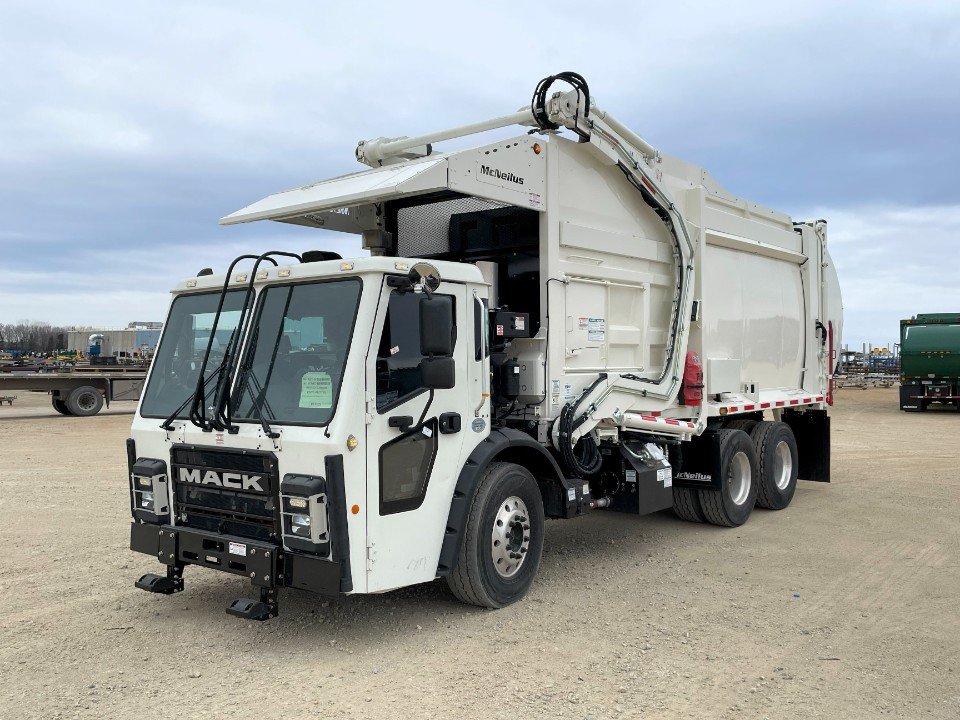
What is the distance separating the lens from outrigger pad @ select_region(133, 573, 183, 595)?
5.15m

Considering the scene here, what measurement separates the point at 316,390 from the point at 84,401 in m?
20.3

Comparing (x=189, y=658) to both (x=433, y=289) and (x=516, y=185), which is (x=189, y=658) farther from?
(x=516, y=185)

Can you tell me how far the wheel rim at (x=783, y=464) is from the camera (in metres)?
9.26

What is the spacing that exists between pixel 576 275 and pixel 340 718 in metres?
3.72

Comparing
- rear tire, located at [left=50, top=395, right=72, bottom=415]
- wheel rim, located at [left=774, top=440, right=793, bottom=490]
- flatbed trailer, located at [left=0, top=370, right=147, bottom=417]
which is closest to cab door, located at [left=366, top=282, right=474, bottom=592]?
wheel rim, located at [left=774, top=440, right=793, bottom=490]

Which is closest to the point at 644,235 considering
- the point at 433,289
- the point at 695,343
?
the point at 695,343

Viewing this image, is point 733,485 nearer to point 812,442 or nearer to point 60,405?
point 812,442

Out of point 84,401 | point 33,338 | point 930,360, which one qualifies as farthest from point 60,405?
point 33,338

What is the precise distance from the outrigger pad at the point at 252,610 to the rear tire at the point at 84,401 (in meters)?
20.0

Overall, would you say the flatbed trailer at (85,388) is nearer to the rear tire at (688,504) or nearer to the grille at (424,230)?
the grille at (424,230)

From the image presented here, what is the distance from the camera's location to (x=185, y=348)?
5457 millimetres

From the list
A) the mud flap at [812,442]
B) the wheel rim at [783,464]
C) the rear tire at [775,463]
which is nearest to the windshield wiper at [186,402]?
the rear tire at [775,463]

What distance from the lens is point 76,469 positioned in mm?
12039

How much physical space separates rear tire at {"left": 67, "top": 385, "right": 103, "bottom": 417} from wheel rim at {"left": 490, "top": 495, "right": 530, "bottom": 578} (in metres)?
20.0
